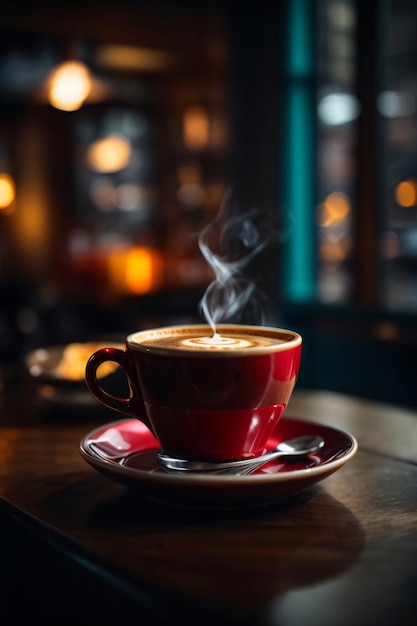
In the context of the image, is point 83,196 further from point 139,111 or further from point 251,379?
point 251,379

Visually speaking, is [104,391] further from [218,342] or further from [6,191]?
[6,191]

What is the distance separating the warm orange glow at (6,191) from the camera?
6.15m

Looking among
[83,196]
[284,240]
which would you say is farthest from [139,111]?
[284,240]

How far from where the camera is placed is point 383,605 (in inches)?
17.8

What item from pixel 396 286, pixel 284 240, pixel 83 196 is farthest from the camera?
pixel 83 196

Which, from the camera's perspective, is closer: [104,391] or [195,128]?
[104,391]

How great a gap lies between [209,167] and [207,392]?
6386mm

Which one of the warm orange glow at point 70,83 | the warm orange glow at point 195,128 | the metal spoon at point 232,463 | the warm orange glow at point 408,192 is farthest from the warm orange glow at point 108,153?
the metal spoon at point 232,463

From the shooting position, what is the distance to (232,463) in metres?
0.67

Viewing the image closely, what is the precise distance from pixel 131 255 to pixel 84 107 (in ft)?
6.22

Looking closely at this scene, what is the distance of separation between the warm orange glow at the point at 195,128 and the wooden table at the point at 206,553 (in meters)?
6.30

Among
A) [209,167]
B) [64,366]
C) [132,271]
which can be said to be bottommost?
[132,271]

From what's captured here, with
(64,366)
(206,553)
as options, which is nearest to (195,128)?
(64,366)

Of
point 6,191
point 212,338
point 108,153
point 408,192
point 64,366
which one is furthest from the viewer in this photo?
point 108,153
